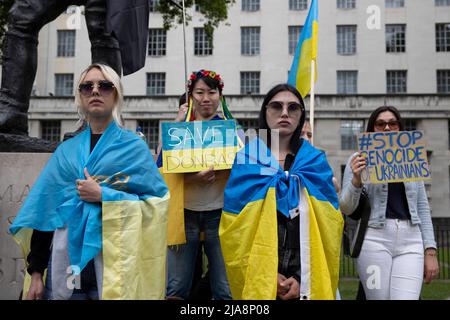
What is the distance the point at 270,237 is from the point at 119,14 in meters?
3.04

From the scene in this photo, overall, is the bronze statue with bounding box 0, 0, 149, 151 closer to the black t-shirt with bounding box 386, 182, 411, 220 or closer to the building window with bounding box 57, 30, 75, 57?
the black t-shirt with bounding box 386, 182, 411, 220

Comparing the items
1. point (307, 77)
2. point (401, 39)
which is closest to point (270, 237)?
point (307, 77)

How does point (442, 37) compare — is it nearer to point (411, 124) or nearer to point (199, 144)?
point (411, 124)

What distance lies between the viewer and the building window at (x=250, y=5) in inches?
1469

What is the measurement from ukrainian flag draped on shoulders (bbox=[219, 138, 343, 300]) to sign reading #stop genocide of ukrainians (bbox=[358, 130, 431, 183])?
68 centimetres

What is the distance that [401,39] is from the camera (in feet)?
120

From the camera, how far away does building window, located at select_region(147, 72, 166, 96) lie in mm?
37709

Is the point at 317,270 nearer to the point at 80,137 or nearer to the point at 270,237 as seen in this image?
the point at 270,237

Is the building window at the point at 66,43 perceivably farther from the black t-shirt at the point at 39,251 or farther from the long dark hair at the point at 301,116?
the black t-shirt at the point at 39,251

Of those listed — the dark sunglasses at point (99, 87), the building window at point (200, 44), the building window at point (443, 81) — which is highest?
the building window at point (200, 44)

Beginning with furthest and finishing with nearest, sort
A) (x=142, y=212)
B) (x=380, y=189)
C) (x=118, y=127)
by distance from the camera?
(x=380, y=189) → (x=118, y=127) → (x=142, y=212)

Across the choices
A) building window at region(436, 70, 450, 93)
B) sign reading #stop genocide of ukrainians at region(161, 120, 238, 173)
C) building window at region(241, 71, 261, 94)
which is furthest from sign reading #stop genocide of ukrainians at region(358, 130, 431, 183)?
building window at region(436, 70, 450, 93)

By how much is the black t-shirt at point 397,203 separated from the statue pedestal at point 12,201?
3109 millimetres

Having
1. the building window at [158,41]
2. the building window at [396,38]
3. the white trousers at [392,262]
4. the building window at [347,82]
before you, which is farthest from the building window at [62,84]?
the white trousers at [392,262]
